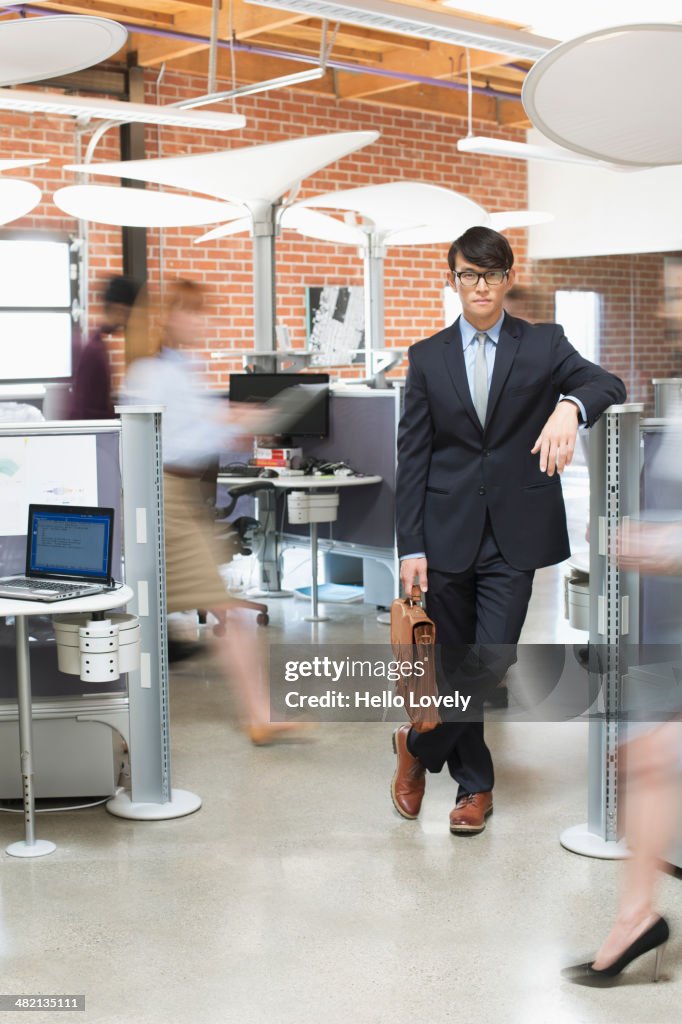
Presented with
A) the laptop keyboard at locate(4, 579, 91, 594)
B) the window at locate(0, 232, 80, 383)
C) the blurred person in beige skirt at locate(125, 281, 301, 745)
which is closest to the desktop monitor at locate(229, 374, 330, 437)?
the blurred person in beige skirt at locate(125, 281, 301, 745)

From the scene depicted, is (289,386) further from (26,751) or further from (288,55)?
(26,751)

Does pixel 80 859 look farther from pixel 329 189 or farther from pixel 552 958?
pixel 329 189

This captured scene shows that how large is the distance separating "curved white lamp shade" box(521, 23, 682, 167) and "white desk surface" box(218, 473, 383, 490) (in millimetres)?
3400

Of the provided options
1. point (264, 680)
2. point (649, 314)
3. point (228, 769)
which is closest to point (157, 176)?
point (264, 680)

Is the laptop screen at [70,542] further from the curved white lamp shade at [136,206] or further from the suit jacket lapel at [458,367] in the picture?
the curved white lamp shade at [136,206]

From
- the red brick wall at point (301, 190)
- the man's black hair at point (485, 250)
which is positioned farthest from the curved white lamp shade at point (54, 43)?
the red brick wall at point (301, 190)

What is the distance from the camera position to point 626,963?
7.93 ft

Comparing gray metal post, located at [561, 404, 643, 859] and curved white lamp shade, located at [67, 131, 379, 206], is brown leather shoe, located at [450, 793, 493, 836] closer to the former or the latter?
gray metal post, located at [561, 404, 643, 859]

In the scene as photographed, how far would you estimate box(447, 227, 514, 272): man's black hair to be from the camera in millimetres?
2979

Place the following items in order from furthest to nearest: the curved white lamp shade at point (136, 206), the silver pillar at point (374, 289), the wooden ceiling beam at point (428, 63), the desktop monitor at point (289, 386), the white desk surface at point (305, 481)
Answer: the wooden ceiling beam at point (428, 63)
the silver pillar at point (374, 289)
the desktop monitor at point (289, 386)
the curved white lamp shade at point (136, 206)
the white desk surface at point (305, 481)

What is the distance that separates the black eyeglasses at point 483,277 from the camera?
3006 millimetres

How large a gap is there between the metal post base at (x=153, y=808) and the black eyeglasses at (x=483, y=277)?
65.6 inches

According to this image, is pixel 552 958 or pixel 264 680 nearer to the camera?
pixel 552 958

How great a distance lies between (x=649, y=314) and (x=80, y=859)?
30.1 ft
